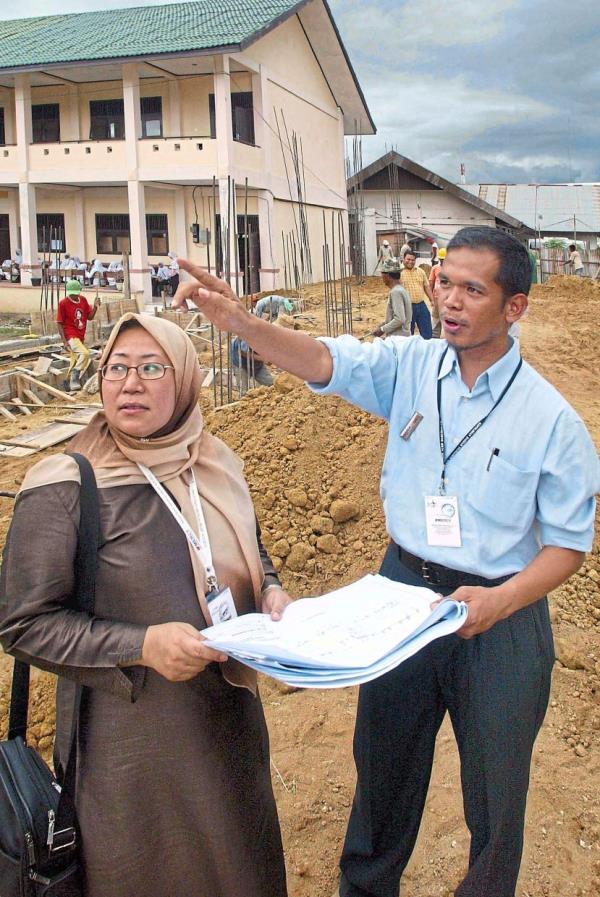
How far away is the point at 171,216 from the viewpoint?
2266 cm

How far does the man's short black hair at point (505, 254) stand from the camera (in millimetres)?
2033

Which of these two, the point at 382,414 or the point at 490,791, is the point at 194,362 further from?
the point at 490,791

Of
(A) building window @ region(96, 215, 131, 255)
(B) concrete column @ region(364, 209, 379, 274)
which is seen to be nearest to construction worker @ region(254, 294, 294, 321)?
(A) building window @ region(96, 215, 131, 255)

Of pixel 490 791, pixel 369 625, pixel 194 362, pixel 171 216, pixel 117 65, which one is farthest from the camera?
pixel 171 216

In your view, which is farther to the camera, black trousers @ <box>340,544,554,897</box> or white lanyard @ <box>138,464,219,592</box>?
black trousers @ <box>340,544,554,897</box>

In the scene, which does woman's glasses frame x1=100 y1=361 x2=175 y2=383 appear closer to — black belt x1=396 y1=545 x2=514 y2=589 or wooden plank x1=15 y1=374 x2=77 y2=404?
black belt x1=396 y1=545 x2=514 y2=589

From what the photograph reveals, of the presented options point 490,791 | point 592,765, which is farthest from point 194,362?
point 592,765

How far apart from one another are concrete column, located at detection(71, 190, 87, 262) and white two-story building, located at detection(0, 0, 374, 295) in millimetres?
38

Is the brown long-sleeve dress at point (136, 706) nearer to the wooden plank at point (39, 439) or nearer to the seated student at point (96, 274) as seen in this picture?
the wooden plank at point (39, 439)

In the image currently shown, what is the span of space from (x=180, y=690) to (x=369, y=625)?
50 cm

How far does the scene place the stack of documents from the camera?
1.58 metres

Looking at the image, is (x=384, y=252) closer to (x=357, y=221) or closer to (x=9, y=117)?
(x=357, y=221)

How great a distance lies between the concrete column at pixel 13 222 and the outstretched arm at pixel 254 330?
24716 mm

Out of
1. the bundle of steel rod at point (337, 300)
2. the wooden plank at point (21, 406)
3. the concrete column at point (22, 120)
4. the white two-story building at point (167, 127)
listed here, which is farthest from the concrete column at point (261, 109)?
the wooden plank at point (21, 406)
